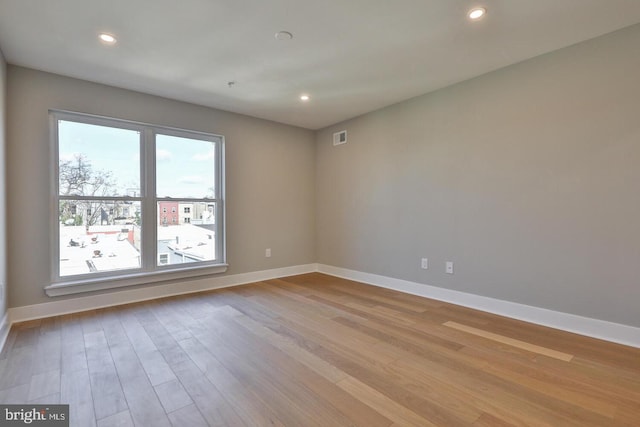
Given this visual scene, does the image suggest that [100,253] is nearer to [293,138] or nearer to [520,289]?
[293,138]

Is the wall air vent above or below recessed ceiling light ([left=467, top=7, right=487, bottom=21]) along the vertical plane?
below

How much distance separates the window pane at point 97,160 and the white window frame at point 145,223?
5 centimetres

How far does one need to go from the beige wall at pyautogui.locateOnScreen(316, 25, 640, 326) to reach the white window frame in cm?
218

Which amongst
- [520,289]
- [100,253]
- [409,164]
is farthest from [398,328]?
[100,253]

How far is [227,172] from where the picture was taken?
14.1 ft

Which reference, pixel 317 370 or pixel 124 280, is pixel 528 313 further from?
pixel 124 280

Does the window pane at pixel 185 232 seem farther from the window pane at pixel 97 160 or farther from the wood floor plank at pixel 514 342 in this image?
the wood floor plank at pixel 514 342

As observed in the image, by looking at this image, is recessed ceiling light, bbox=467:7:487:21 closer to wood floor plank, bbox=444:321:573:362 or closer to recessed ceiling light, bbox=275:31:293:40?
recessed ceiling light, bbox=275:31:293:40

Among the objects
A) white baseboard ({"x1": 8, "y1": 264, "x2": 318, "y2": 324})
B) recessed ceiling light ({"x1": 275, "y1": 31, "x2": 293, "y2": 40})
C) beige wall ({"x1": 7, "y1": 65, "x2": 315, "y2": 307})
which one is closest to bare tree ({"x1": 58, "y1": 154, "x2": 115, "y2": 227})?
beige wall ({"x1": 7, "y1": 65, "x2": 315, "y2": 307})

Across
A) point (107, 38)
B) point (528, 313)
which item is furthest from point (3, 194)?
point (528, 313)

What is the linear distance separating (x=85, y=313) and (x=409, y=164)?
402cm

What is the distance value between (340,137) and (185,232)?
2.69 meters

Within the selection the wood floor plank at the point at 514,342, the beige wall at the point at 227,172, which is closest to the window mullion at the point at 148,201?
the beige wall at the point at 227,172

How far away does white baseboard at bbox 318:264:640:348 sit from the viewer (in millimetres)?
2389
